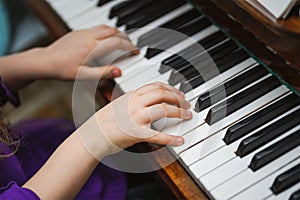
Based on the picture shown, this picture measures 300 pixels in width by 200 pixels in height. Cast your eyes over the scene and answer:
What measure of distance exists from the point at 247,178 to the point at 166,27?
0.45 m

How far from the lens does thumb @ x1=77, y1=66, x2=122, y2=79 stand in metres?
1.13

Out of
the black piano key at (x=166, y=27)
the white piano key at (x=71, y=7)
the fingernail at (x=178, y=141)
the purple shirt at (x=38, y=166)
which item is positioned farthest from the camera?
the white piano key at (x=71, y=7)

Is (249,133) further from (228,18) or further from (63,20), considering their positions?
(63,20)

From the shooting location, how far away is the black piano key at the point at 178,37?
3.78 feet

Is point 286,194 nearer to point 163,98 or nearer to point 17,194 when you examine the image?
point 163,98

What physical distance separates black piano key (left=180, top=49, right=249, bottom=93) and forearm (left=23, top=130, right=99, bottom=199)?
25 centimetres

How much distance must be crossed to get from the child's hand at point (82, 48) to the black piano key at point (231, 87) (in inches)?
9.1

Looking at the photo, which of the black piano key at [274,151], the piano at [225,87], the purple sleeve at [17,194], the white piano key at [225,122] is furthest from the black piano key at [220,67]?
the purple sleeve at [17,194]

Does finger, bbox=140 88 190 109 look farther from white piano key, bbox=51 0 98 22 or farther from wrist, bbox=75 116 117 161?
white piano key, bbox=51 0 98 22

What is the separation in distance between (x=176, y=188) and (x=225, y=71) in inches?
10.9

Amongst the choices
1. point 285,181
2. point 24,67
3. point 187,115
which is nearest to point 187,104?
point 187,115

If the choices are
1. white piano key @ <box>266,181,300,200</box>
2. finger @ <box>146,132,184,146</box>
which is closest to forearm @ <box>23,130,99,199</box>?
finger @ <box>146,132,184,146</box>

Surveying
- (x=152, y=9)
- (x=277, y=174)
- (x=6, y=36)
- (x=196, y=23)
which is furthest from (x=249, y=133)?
(x=6, y=36)

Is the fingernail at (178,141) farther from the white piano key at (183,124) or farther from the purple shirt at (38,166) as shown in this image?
the purple shirt at (38,166)
